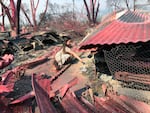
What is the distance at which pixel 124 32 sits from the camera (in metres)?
5.29

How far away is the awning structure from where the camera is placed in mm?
4992

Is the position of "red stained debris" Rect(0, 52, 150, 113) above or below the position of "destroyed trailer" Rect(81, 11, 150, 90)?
below

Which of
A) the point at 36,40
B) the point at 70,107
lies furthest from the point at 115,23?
the point at 36,40

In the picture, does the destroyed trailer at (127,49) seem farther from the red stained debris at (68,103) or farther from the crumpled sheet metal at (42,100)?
the crumpled sheet metal at (42,100)

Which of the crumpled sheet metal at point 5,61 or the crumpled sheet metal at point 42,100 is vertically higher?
the crumpled sheet metal at point 5,61

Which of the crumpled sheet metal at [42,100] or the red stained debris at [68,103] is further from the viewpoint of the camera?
the red stained debris at [68,103]

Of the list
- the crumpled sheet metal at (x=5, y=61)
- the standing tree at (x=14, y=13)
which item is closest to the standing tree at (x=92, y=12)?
the standing tree at (x=14, y=13)

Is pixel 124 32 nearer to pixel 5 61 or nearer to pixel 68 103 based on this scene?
pixel 68 103

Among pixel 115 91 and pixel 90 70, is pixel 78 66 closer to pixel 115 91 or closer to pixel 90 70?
pixel 90 70

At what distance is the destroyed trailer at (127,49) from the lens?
17.0 ft

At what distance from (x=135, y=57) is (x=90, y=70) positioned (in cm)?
168

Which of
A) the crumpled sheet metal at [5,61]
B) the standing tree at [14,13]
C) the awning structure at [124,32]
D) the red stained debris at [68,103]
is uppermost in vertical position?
the standing tree at [14,13]

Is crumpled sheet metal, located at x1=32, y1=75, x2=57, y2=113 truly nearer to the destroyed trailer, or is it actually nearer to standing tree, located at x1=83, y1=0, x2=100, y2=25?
the destroyed trailer

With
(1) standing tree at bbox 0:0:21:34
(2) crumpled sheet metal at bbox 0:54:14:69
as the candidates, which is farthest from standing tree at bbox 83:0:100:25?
(2) crumpled sheet metal at bbox 0:54:14:69
